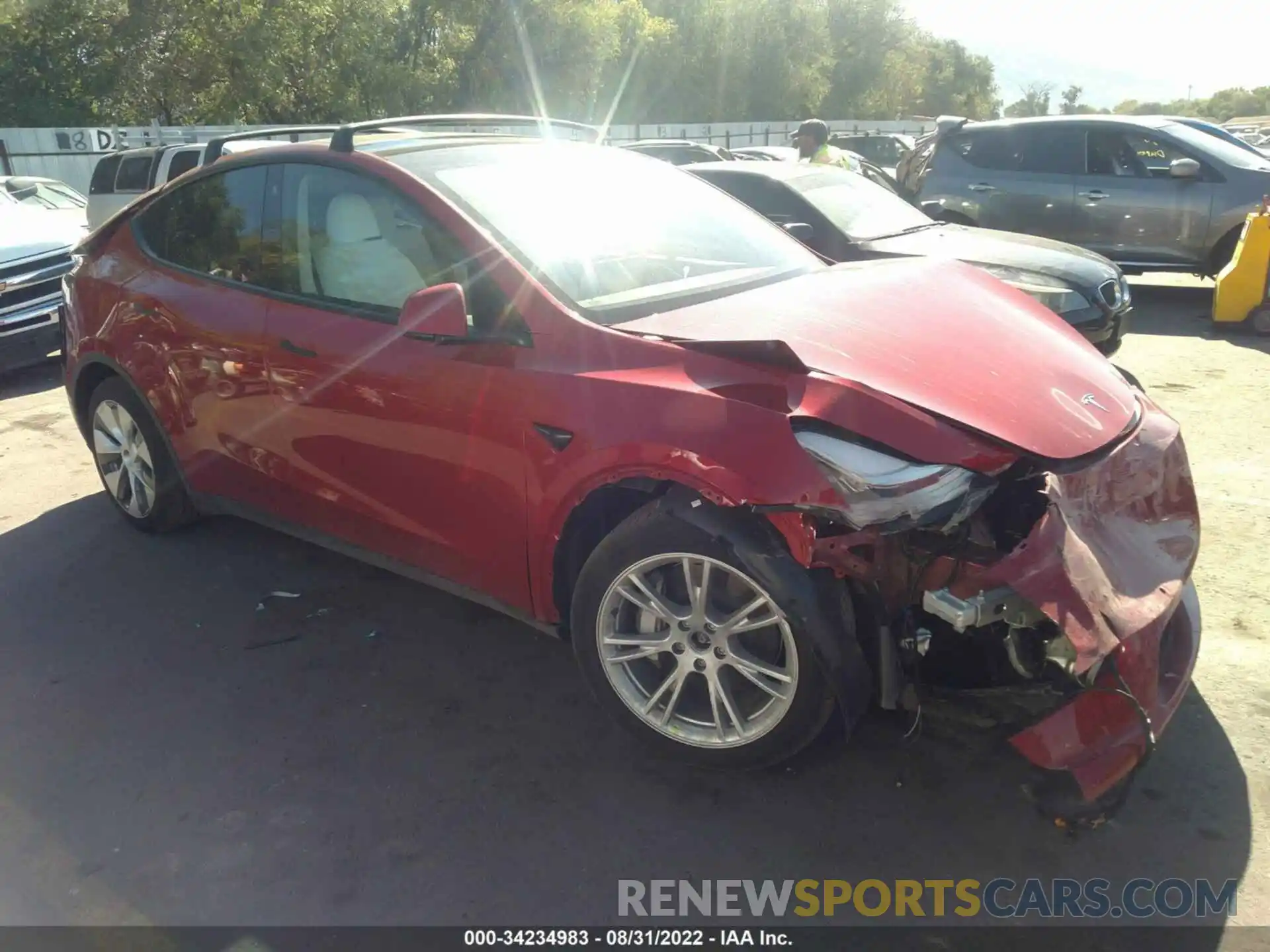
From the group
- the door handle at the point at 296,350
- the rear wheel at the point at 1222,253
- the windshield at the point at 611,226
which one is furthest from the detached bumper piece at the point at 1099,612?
the rear wheel at the point at 1222,253

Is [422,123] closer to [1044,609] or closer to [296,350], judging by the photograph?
[296,350]

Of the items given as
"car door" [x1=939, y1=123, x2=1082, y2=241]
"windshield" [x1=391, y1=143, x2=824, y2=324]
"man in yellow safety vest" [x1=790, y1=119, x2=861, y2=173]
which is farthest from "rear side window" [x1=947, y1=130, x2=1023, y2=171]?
"windshield" [x1=391, y1=143, x2=824, y2=324]

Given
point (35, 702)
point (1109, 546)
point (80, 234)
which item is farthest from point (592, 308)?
point (80, 234)

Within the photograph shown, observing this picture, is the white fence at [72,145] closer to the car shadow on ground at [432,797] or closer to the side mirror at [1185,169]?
the side mirror at [1185,169]

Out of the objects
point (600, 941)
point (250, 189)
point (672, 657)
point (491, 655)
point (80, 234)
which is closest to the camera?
point (600, 941)

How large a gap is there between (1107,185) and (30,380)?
10.2 meters

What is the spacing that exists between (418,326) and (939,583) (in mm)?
1676

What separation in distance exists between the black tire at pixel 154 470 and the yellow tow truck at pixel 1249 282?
837 cm

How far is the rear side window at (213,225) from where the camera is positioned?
400 cm

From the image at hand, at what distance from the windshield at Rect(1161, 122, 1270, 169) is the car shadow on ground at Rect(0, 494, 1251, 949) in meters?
8.54

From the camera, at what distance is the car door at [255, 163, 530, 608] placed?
3.14 m

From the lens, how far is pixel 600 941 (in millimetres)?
2430

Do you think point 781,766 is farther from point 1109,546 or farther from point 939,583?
point 1109,546

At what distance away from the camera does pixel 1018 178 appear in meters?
10.5
